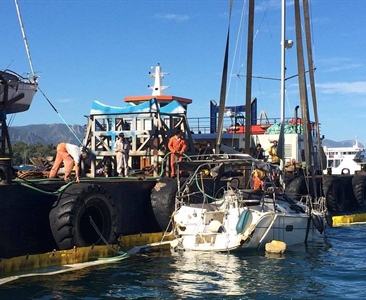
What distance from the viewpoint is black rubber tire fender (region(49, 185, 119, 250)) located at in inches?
506

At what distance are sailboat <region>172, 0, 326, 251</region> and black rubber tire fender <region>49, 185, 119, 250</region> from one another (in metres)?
1.89

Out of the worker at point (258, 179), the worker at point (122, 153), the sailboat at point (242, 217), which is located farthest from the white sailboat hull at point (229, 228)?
the worker at point (122, 153)

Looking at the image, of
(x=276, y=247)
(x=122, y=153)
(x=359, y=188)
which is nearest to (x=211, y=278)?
(x=276, y=247)

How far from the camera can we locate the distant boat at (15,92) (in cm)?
2083

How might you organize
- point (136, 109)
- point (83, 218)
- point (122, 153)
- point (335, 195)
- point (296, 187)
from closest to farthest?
point (83, 218) → point (122, 153) → point (136, 109) → point (296, 187) → point (335, 195)

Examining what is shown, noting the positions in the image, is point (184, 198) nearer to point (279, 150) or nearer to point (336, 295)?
point (279, 150)

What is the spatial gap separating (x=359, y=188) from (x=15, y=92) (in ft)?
52.5

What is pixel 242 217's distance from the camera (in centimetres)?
1441

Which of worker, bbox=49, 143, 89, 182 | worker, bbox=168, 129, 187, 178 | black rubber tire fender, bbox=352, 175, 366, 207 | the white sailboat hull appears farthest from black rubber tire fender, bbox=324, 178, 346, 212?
worker, bbox=49, 143, 89, 182

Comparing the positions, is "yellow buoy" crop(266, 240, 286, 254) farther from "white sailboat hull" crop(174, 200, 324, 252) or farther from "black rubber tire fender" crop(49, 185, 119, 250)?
"black rubber tire fender" crop(49, 185, 119, 250)

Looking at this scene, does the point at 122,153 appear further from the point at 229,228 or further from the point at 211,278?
the point at 211,278

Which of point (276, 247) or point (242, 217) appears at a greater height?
point (242, 217)

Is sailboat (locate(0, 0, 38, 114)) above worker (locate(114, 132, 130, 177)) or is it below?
above

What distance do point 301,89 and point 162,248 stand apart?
6183 mm
